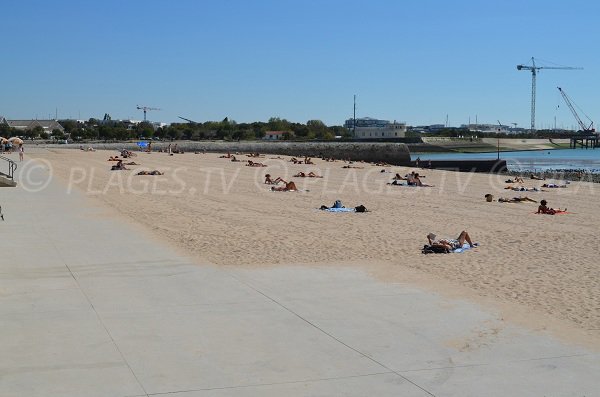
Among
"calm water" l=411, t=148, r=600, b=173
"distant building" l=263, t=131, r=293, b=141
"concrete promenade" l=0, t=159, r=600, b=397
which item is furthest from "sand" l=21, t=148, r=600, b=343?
"distant building" l=263, t=131, r=293, b=141

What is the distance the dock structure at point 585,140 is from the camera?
163 m

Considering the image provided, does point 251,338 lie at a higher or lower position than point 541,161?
lower

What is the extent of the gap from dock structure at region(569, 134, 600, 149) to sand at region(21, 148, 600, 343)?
146 metres

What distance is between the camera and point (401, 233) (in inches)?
563

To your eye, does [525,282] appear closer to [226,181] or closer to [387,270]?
[387,270]

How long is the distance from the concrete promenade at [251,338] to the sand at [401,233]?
2.99ft

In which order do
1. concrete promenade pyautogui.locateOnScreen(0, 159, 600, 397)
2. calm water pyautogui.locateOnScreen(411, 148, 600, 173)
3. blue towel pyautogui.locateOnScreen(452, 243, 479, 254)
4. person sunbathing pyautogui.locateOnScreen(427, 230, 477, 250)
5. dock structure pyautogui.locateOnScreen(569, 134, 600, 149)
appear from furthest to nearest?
dock structure pyautogui.locateOnScreen(569, 134, 600, 149) < calm water pyautogui.locateOnScreen(411, 148, 600, 173) < blue towel pyautogui.locateOnScreen(452, 243, 479, 254) < person sunbathing pyautogui.locateOnScreen(427, 230, 477, 250) < concrete promenade pyautogui.locateOnScreen(0, 159, 600, 397)

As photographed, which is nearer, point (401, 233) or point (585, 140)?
point (401, 233)

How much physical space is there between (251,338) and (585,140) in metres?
176

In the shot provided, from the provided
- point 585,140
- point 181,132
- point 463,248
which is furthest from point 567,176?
point 585,140

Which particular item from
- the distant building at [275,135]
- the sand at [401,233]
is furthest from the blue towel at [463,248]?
the distant building at [275,135]

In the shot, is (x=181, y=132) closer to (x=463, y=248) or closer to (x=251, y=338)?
(x=463, y=248)

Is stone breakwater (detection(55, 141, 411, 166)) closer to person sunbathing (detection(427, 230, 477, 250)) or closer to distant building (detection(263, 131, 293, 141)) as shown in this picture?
distant building (detection(263, 131, 293, 141))

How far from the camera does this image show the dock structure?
163 meters
